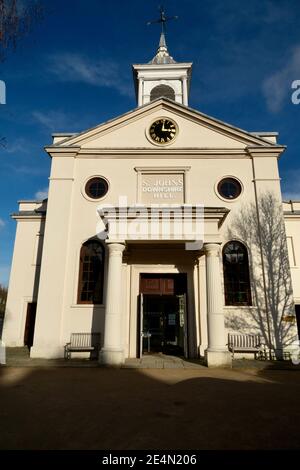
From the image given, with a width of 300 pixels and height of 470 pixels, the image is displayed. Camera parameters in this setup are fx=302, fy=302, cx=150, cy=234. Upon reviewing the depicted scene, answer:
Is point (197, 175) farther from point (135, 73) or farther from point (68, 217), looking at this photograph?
point (135, 73)

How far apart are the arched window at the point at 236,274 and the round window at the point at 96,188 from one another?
21.0 ft

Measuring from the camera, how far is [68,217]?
14.1m

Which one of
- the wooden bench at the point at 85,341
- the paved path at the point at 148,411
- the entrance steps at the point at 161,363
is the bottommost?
the paved path at the point at 148,411

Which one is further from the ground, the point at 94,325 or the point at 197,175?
the point at 197,175

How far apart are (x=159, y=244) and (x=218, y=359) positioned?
206 inches

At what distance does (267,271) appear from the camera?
1312 cm

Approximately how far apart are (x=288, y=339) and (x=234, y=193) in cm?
683

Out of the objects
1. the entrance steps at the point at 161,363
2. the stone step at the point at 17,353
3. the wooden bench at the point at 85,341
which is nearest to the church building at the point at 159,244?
the wooden bench at the point at 85,341

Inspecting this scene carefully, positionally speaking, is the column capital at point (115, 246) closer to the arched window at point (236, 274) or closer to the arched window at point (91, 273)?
the arched window at point (91, 273)

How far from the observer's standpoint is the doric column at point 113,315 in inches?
430

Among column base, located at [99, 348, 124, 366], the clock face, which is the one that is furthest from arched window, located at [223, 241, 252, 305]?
the clock face

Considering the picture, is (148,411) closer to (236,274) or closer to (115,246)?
(115,246)

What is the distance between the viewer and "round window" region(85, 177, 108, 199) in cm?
1469
